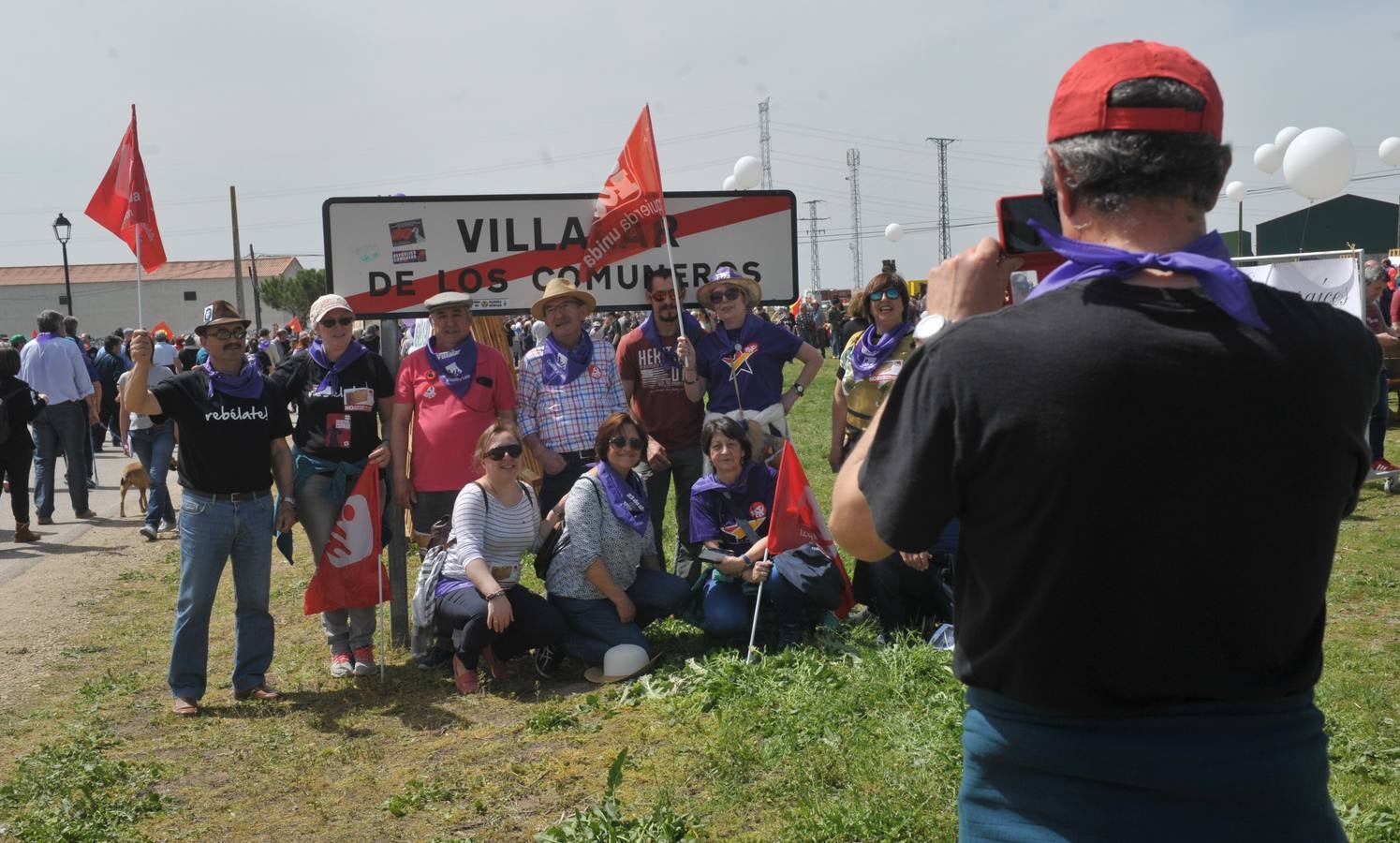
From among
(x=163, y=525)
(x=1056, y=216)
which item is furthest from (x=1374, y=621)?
(x=163, y=525)

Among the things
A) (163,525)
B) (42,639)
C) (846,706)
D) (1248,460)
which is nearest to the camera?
(1248,460)

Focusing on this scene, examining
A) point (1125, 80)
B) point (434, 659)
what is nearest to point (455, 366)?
point (434, 659)

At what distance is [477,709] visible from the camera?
6.25 meters

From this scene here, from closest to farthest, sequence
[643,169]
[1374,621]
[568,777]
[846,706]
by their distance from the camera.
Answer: [568,777], [846,706], [1374,621], [643,169]

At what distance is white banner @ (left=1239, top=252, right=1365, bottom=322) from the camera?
1006 cm

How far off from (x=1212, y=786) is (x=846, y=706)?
12.4ft

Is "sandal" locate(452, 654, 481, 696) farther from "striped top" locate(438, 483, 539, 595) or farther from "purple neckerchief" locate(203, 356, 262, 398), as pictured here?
"purple neckerchief" locate(203, 356, 262, 398)

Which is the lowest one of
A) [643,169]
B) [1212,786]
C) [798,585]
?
[798,585]

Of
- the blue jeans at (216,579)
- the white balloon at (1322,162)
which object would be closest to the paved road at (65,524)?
the blue jeans at (216,579)

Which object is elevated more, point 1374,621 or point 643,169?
point 643,169

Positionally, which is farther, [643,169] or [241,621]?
[643,169]

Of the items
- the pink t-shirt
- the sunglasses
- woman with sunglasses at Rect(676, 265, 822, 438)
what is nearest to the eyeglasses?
the pink t-shirt

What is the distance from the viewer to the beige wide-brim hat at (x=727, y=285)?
7.63 meters

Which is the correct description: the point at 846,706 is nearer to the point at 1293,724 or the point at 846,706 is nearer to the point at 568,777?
the point at 568,777
